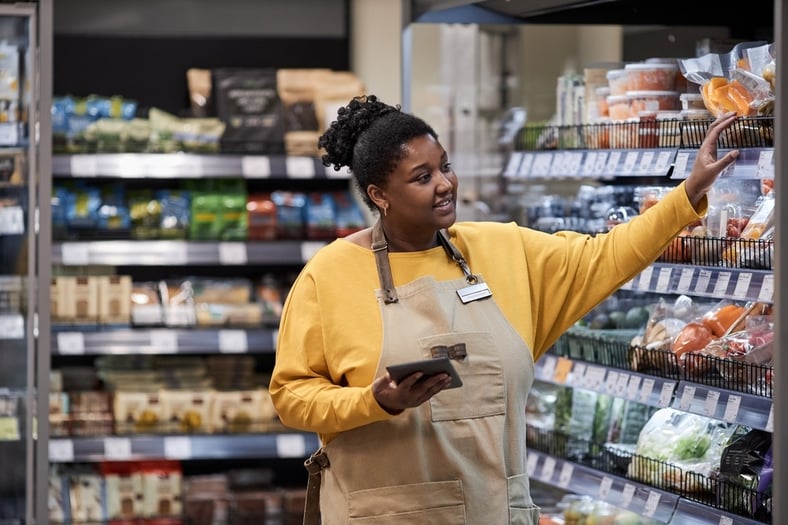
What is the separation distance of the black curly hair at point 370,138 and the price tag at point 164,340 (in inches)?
98.1

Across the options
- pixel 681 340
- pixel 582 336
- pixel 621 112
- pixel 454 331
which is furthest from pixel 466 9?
pixel 454 331

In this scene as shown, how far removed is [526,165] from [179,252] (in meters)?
1.68

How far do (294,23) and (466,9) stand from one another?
1.69m

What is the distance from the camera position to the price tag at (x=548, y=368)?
156 inches

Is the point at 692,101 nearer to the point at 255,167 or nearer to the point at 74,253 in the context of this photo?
the point at 255,167

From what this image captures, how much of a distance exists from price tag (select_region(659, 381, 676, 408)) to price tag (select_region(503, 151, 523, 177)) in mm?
1053

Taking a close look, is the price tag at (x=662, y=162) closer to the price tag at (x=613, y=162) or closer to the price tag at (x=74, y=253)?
the price tag at (x=613, y=162)

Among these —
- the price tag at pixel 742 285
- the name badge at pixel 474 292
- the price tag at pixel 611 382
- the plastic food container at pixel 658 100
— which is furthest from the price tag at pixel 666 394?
the name badge at pixel 474 292

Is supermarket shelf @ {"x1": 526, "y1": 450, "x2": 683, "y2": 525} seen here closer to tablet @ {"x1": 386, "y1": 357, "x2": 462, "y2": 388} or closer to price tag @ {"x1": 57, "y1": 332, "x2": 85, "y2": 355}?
tablet @ {"x1": 386, "y1": 357, "x2": 462, "y2": 388}

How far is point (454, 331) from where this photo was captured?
2572mm

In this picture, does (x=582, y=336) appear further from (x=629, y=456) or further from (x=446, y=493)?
(x=446, y=493)

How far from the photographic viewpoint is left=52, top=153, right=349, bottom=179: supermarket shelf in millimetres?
5031

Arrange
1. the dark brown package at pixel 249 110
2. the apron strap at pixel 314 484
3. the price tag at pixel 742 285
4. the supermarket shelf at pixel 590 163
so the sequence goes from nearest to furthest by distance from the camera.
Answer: the apron strap at pixel 314 484, the price tag at pixel 742 285, the supermarket shelf at pixel 590 163, the dark brown package at pixel 249 110

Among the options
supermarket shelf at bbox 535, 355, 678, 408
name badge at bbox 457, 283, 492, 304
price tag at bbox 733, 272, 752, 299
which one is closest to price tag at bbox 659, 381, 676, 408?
supermarket shelf at bbox 535, 355, 678, 408
